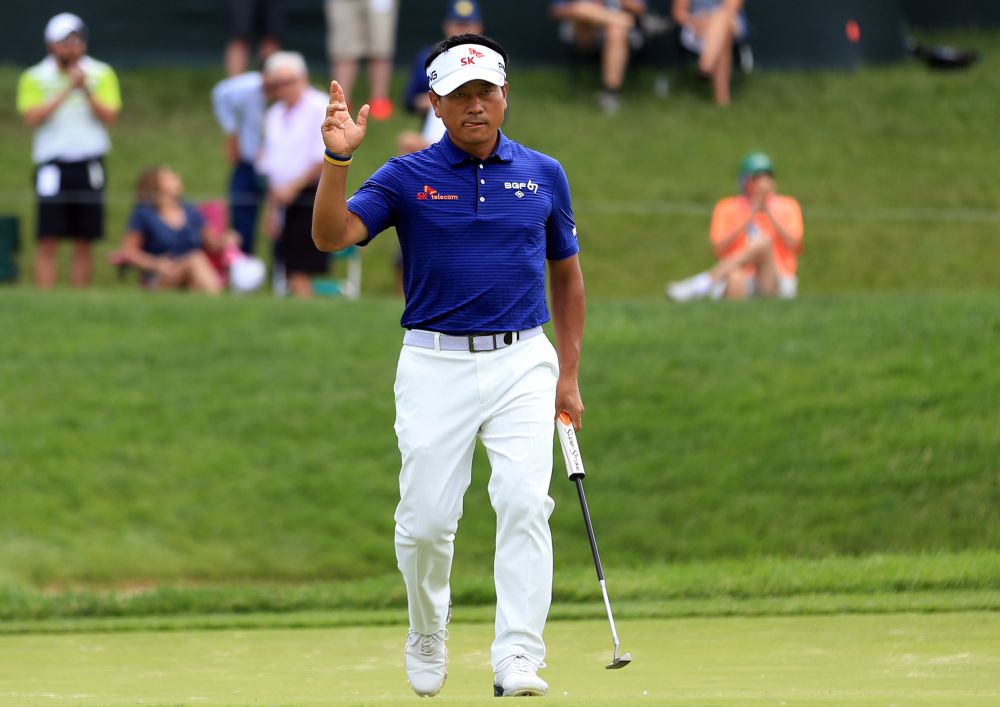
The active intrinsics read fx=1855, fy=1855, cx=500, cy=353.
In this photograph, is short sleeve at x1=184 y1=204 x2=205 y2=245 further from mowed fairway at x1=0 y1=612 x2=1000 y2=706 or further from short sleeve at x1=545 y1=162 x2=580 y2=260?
short sleeve at x1=545 y1=162 x2=580 y2=260

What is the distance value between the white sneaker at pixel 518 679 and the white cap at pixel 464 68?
74.4 inches

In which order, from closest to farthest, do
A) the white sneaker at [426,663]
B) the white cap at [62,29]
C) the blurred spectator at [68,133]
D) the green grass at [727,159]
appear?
1. the white sneaker at [426,663]
2. the white cap at [62,29]
3. the blurred spectator at [68,133]
4. the green grass at [727,159]

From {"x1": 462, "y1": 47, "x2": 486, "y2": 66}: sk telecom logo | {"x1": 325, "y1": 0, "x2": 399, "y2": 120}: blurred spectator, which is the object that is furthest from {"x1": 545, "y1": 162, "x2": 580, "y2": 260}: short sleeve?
{"x1": 325, "y1": 0, "x2": 399, "y2": 120}: blurred spectator

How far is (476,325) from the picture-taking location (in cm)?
614

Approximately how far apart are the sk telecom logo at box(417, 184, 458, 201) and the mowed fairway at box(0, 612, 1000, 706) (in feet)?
5.38

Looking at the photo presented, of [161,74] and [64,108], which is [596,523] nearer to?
[64,108]

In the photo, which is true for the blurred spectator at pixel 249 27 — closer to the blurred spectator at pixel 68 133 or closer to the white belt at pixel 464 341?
the blurred spectator at pixel 68 133

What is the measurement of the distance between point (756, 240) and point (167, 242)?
4751 millimetres

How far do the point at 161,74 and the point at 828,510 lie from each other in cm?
1309

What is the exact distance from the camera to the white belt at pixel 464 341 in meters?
6.16

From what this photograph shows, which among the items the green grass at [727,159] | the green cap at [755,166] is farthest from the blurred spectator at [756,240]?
the green grass at [727,159]

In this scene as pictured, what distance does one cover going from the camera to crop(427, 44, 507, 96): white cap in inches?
242

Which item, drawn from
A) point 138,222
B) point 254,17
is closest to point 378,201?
point 138,222

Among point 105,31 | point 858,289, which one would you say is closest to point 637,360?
point 858,289
